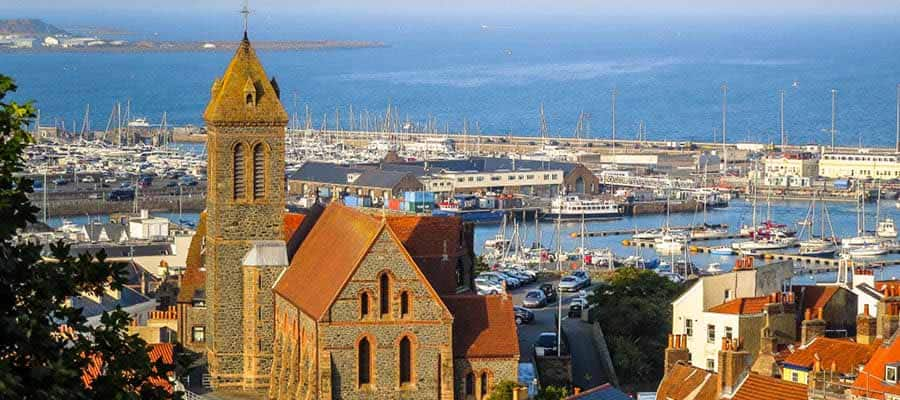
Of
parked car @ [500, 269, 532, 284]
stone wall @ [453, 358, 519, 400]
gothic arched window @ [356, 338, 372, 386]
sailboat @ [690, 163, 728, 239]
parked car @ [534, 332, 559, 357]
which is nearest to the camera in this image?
gothic arched window @ [356, 338, 372, 386]

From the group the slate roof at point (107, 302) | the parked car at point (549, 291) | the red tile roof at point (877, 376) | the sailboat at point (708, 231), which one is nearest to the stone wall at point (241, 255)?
the slate roof at point (107, 302)

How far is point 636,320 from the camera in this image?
43.2 meters

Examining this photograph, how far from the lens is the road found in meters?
39.1

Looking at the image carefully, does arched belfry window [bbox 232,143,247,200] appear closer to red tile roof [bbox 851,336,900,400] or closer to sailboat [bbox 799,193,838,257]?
red tile roof [bbox 851,336,900,400]

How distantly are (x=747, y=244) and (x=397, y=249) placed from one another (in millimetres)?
56231

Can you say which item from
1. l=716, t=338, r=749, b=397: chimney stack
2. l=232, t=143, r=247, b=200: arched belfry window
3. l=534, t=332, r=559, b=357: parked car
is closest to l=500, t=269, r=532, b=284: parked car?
l=534, t=332, r=559, b=357: parked car

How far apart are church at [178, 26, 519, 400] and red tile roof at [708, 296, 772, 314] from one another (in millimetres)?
3430

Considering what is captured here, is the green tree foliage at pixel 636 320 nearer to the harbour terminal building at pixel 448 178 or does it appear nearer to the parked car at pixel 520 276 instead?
the parked car at pixel 520 276

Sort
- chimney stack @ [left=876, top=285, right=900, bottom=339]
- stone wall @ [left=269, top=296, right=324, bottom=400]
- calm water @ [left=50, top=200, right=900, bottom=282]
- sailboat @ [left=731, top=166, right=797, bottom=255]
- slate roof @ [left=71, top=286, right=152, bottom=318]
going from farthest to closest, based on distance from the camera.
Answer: calm water @ [left=50, top=200, right=900, bottom=282], sailboat @ [left=731, top=166, right=797, bottom=255], slate roof @ [left=71, top=286, right=152, bottom=318], stone wall @ [left=269, top=296, right=324, bottom=400], chimney stack @ [left=876, top=285, right=900, bottom=339]

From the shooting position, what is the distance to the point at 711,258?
86375 millimetres

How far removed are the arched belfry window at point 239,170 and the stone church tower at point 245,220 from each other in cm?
1

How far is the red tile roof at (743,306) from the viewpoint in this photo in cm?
3225

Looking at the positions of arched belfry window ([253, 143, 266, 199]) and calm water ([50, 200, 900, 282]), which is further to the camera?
calm water ([50, 200, 900, 282])

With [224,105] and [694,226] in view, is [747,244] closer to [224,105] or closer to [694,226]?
[694,226]
